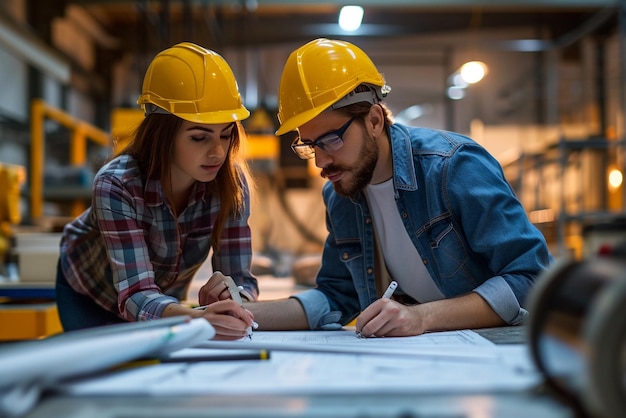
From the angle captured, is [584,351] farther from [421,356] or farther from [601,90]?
[601,90]

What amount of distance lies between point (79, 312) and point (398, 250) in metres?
1.03

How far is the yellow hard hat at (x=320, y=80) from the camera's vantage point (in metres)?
1.87

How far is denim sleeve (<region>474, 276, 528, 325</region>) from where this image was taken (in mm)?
1652

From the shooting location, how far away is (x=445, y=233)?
6.03 ft

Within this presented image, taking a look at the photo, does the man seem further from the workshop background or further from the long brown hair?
the workshop background

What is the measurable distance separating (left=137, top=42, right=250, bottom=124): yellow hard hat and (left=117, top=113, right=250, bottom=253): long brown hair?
0.16 ft

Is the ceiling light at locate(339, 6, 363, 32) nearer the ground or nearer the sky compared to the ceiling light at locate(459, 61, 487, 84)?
nearer the sky

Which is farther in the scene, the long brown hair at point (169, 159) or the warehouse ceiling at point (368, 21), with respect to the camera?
the warehouse ceiling at point (368, 21)

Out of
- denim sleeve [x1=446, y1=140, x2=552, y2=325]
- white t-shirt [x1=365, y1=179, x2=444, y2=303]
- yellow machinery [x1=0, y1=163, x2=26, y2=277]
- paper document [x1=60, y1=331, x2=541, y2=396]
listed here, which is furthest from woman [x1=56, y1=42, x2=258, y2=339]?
yellow machinery [x1=0, y1=163, x2=26, y2=277]

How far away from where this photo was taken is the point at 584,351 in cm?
64

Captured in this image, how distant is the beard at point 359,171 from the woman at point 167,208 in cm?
32

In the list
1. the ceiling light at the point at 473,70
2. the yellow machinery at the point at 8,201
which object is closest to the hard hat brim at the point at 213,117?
the yellow machinery at the point at 8,201

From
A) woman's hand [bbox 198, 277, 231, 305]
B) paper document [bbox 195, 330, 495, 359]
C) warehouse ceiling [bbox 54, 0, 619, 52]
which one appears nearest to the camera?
paper document [bbox 195, 330, 495, 359]

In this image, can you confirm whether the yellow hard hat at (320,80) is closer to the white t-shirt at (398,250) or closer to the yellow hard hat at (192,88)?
the yellow hard hat at (192,88)
